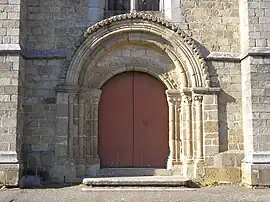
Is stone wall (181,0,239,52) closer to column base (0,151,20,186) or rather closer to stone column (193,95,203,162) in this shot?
stone column (193,95,203,162)

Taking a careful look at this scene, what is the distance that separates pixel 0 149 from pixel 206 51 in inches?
188

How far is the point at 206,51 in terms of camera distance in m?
8.69

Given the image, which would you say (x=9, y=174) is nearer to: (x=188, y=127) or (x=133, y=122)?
(x=133, y=122)

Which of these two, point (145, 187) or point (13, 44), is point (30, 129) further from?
point (145, 187)

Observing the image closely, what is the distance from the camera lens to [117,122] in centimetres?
884

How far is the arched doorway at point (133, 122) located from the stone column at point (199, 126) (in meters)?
0.74

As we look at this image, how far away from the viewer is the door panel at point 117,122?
28.7 feet

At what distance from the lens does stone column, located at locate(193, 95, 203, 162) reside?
837cm

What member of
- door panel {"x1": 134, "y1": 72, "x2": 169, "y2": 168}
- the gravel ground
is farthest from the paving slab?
door panel {"x1": 134, "y1": 72, "x2": 169, "y2": 168}

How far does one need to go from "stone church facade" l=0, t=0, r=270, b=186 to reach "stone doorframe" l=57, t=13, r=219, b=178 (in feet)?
0.07

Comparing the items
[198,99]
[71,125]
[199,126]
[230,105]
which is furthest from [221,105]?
[71,125]

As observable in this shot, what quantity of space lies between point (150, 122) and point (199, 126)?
1.13 meters

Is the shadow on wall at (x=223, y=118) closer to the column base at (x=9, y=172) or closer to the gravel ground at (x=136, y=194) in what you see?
the gravel ground at (x=136, y=194)

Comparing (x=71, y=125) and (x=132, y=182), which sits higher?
(x=71, y=125)
